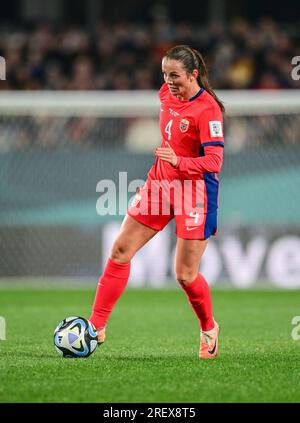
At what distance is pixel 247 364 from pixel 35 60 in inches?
366

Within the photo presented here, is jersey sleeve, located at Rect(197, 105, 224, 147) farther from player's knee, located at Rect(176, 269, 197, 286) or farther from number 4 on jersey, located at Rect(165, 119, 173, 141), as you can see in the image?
player's knee, located at Rect(176, 269, 197, 286)

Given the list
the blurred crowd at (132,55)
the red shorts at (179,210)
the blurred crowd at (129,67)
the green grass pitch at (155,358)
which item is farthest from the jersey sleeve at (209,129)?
the blurred crowd at (132,55)

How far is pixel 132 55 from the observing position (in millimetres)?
14844

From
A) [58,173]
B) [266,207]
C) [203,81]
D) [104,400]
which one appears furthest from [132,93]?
[104,400]

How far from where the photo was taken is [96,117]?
1265 cm

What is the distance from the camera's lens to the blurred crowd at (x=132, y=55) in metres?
14.2

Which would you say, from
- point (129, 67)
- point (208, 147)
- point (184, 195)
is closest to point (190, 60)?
point (208, 147)

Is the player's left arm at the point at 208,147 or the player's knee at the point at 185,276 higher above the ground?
the player's left arm at the point at 208,147

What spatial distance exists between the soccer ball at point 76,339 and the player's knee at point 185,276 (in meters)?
0.64

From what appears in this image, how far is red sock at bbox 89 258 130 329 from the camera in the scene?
249 inches

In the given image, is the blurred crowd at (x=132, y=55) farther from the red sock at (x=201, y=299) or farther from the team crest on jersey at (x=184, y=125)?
the red sock at (x=201, y=299)

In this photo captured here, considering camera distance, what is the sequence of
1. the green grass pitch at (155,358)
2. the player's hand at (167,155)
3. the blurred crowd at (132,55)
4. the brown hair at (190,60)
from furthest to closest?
the blurred crowd at (132,55) < the brown hair at (190,60) < the player's hand at (167,155) < the green grass pitch at (155,358)
